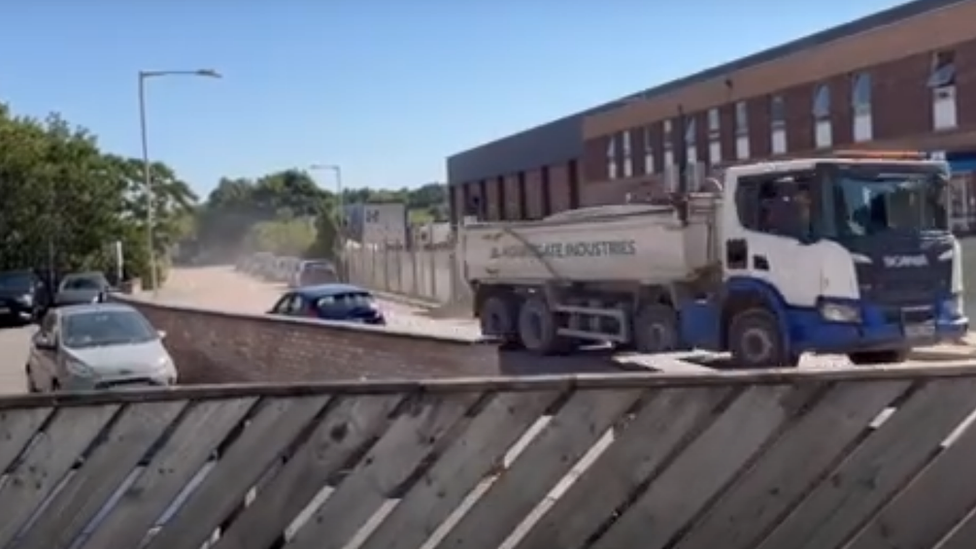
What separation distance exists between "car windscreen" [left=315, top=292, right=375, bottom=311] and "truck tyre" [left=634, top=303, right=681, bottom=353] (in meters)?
7.68

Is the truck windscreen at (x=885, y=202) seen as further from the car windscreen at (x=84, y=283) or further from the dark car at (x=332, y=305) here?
the car windscreen at (x=84, y=283)

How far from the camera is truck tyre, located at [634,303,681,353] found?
17328 mm

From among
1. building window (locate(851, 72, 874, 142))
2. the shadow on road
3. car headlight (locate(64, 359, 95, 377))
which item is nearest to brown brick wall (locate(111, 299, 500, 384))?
car headlight (locate(64, 359, 95, 377))

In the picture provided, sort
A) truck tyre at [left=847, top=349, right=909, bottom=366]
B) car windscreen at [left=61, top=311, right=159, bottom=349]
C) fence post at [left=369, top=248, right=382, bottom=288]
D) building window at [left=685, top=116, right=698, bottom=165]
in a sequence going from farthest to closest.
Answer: fence post at [left=369, top=248, right=382, bottom=288], building window at [left=685, top=116, right=698, bottom=165], truck tyre at [left=847, top=349, right=909, bottom=366], car windscreen at [left=61, top=311, right=159, bottom=349]

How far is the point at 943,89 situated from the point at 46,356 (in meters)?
28.2

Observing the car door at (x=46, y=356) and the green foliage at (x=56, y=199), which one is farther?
the green foliage at (x=56, y=199)

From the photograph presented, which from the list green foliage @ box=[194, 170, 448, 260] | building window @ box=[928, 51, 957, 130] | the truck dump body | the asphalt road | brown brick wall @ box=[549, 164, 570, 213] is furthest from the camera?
green foliage @ box=[194, 170, 448, 260]

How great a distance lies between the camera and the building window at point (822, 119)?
131 ft

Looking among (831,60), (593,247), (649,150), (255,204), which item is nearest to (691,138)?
(649,150)

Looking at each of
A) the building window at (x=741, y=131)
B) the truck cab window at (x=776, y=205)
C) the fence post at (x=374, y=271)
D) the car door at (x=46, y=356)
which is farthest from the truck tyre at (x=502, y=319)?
the fence post at (x=374, y=271)

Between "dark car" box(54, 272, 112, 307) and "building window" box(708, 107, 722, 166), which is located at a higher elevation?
"building window" box(708, 107, 722, 166)

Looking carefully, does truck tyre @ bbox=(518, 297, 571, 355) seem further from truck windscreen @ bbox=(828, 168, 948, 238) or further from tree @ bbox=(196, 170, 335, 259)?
tree @ bbox=(196, 170, 335, 259)

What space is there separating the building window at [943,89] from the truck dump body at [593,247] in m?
18.5

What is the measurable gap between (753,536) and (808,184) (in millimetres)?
11401
